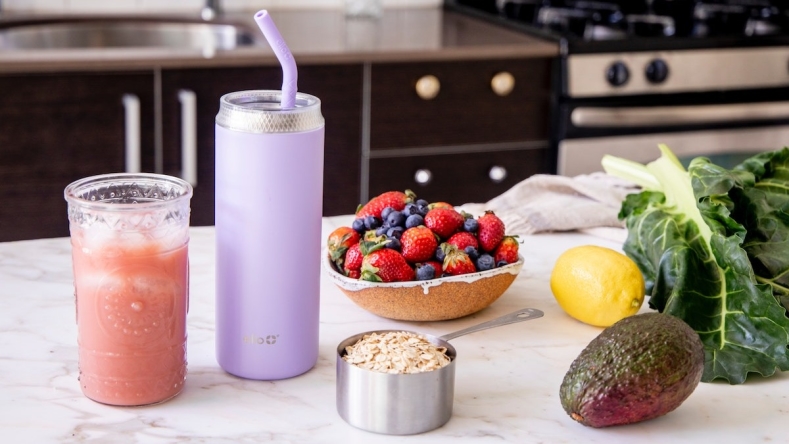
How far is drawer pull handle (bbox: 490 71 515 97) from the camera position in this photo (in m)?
2.56

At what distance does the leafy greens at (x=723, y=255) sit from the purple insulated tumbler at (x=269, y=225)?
406 mm

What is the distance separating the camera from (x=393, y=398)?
0.91m

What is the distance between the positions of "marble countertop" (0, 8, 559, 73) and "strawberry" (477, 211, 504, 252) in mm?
1300

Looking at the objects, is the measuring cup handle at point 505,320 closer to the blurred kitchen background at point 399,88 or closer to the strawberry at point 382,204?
the strawberry at point 382,204

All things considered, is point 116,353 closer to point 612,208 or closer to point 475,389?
point 475,389

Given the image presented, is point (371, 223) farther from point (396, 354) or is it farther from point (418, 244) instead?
point (396, 354)

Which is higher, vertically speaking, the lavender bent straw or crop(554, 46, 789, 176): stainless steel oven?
the lavender bent straw

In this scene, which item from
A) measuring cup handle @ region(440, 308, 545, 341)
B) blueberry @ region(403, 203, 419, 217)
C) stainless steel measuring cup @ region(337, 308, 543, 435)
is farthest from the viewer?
blueberry @ region(403, 203, 419, 217)

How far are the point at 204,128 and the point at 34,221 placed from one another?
1.43 feet

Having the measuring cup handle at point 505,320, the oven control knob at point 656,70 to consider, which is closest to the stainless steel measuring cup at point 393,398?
the measuring cup handle at point 505,320

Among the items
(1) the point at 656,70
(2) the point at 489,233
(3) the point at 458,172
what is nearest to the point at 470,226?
(2) the point at 489,233

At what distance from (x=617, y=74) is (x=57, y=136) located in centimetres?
135

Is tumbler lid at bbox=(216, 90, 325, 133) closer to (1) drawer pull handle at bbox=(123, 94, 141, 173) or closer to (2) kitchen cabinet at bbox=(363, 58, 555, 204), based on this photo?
(1) drawer pull handle at bbox=(123, 94, 141, 173)

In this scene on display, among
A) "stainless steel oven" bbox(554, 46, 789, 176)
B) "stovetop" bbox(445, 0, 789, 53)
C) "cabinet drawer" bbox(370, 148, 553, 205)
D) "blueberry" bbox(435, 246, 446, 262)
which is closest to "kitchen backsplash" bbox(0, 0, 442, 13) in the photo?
"stovetop" bbox(445, 0, 789, 53)
